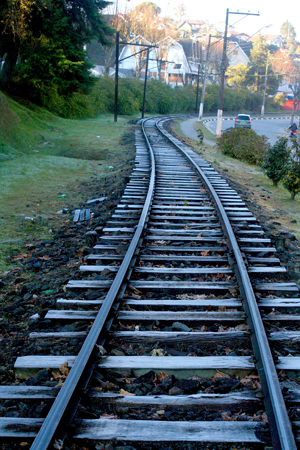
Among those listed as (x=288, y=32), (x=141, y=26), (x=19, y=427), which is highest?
(x=288, y=32)

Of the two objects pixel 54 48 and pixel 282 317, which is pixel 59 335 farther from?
pixel 54 48

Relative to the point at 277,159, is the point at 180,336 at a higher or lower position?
lower

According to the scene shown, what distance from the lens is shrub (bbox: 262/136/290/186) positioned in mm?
11945

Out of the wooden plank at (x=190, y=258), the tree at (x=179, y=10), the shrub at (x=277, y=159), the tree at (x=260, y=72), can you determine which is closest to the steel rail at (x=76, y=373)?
the wooden plank at (x=190, y=258)

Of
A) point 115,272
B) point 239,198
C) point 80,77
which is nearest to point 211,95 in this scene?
point 80,77

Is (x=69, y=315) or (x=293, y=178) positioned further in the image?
(x=293, y=178)

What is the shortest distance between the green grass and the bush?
5040 mm

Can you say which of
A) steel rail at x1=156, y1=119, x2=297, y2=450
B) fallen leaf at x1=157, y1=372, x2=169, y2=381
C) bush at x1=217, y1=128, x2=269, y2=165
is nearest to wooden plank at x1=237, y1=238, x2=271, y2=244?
steel rail at x1=156, y1=119, x2=297, y2=450

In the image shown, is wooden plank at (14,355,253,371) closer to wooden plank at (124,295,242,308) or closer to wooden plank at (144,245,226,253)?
wooden plank at (124,295,242,308)

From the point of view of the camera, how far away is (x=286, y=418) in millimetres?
2490

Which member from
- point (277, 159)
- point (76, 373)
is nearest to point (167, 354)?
point (76, 373)

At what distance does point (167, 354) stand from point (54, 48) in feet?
88.2

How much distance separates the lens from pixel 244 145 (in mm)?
18344

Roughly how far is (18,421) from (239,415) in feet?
4.69
